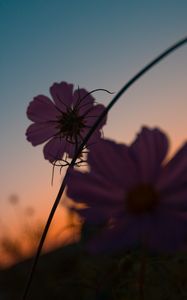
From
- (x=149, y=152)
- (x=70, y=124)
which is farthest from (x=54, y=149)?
(x=149, y=152)

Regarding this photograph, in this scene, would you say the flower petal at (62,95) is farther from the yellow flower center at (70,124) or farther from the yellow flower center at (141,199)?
the yellow flower center at (141,199)

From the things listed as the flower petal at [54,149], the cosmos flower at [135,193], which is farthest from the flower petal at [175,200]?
the flower petal at [54,149]

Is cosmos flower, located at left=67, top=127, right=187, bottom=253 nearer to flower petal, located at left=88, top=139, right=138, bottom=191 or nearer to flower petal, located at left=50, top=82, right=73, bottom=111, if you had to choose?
flower petal, located at left=88, top=139, right=138, bottom=191

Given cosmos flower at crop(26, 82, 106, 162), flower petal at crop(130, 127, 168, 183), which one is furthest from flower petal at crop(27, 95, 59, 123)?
flower petal at crop(130, 127, 168, 183)

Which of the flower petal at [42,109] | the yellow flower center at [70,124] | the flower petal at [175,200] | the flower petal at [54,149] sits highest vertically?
the flower petal at [42,109]

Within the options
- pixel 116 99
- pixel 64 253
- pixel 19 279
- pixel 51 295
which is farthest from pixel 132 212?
pixel 64 253

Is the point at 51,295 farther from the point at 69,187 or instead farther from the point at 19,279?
the point at 69,187

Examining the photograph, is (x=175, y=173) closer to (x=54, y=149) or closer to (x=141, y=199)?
(x=141, y=199)
